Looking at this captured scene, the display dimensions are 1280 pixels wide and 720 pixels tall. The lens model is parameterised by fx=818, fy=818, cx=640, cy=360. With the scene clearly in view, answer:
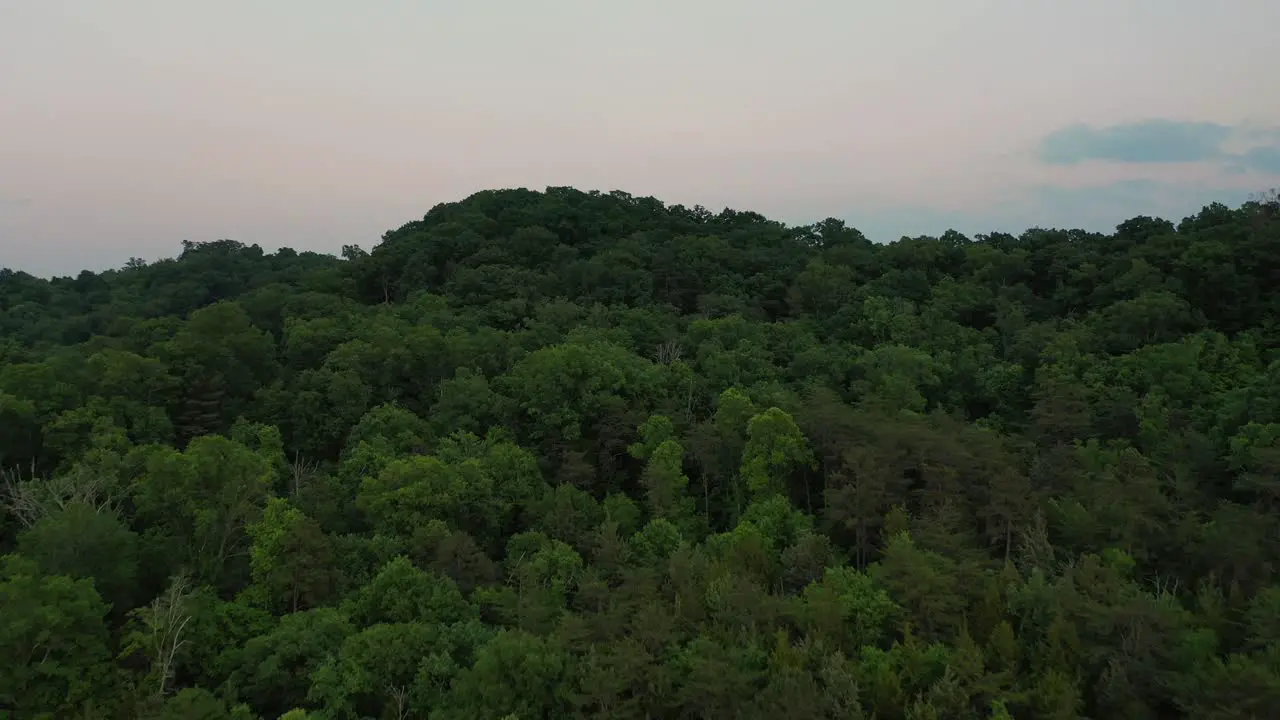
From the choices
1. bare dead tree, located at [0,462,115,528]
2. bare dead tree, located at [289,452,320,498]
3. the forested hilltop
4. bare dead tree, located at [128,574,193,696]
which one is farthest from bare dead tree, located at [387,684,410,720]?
bare dead tree, located at [0,462,115,528]

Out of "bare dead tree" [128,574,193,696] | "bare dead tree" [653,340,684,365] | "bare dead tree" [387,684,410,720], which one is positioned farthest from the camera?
"bare dead tree" [653,340,684,365]

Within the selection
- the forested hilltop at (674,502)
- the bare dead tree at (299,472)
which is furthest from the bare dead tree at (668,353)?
the bare dead tree at (299,472)

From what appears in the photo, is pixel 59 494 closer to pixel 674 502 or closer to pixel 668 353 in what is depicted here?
pixel 674 502

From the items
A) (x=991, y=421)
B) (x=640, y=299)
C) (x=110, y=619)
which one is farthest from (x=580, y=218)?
(x=110, y=619)

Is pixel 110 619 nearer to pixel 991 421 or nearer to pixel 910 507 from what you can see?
pixel 910 507

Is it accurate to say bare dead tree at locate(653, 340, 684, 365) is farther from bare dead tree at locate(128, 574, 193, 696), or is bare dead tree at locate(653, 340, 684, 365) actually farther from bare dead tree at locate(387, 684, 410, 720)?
bare dead tree at locate(128, 574, 193, 696)

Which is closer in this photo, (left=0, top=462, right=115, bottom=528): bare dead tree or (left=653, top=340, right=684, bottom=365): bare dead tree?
(left=0, top=462, right=115, bottom=528): bare dead tree

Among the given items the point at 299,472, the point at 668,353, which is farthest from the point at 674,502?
the point at 299,472

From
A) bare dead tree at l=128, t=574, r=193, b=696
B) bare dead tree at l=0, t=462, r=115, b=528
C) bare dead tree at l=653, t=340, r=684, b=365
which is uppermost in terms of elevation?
bare dead tree at l=653, t=340, r=684, b=365

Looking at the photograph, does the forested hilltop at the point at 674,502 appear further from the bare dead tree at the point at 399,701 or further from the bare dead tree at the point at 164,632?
the bare dead tree at the point at 399,701

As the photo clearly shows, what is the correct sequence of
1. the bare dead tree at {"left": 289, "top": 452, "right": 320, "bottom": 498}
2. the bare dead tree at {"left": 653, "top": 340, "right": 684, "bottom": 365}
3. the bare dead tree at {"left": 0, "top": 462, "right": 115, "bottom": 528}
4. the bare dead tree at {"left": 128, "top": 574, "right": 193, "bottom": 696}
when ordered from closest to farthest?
the bare dead tree at {"left": 128, "top": 574, "right": 193, "bottom": 696}, the bare dead tree at {"left": 0, "top": 462, "right": 115, "bottom": 528}, the bare dead tree at {"left": 289, "top": 452, "right": 320, "bottom": 498}, the bare dead tree at {"left": 653, "top": 340, "right": 684, "bottom": 365}
